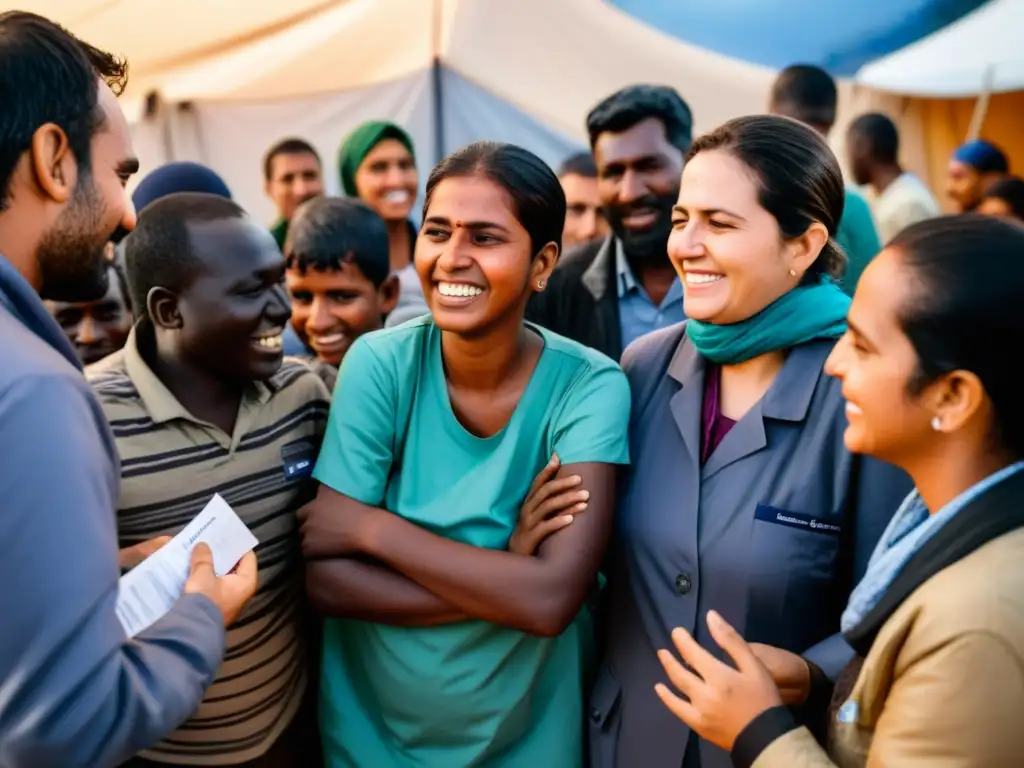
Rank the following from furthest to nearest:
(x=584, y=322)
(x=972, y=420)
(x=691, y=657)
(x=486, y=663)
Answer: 1. (x=584, y=322)
2. (x=486, y=663)
3. (x=691, y=657)
4. (x=972, y=420)

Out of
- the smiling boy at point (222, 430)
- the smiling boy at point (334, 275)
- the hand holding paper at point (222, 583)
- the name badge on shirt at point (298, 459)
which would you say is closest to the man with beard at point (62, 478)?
the hand holding paper at point (222, 583)

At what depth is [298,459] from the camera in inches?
80.8

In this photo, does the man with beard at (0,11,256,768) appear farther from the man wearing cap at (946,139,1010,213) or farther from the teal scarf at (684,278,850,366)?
the man wearing cap at (946,139,1010,213)

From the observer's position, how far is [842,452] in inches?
67.8

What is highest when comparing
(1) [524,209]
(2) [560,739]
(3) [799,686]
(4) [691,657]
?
(1) [524,209]

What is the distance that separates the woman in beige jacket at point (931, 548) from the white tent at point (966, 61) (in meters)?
7.04

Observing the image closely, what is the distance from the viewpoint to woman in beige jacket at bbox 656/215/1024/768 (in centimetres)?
114

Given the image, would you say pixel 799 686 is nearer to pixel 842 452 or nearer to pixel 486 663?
pixel 842 452

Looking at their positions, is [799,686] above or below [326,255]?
below

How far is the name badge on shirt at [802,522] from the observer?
5.63ft

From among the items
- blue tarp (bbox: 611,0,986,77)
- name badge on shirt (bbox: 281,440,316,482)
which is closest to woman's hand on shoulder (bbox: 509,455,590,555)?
name badge on shirt (bbox: 281,440,316,482)

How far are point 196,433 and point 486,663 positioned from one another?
0.77 m

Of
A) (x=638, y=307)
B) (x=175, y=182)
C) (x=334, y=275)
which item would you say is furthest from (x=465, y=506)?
(x=175, y=182)

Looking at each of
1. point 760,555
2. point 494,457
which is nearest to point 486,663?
point 494,457
